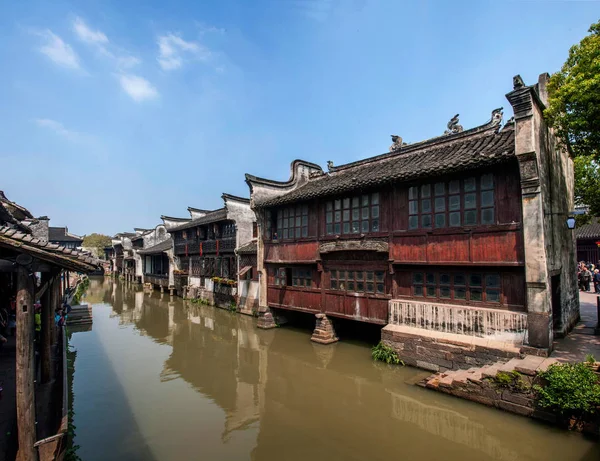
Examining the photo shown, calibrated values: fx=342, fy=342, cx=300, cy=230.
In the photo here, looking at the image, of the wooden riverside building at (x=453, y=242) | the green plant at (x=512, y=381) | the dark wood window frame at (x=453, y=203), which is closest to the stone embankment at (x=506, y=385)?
the green plant at (x=512, y=381)

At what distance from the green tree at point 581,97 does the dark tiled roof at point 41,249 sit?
11.5 m

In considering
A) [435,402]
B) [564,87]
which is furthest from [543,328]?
[564,87]

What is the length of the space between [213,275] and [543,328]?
73.8 ft

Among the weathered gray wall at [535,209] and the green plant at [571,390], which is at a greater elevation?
the weathered gray wall at [535,209]

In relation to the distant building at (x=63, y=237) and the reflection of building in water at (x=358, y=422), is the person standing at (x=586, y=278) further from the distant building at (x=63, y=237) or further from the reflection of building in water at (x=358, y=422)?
the distant building at (x=63, y=237)

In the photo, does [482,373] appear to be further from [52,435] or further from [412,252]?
[52,435]

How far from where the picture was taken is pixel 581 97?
836 cm

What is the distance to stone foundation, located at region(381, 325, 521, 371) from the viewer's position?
955cm

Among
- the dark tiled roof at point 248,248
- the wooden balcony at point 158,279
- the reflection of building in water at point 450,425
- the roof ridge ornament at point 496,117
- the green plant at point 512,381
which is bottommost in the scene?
the reflection of building in water at point 450,425

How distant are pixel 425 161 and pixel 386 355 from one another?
22.8ft

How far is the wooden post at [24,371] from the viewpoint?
514cm

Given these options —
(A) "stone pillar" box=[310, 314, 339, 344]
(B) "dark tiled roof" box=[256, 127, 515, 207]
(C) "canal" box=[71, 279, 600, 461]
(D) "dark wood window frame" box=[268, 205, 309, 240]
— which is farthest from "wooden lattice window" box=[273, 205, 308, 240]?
(C) "canal" box=[71, 279, 600, 461]

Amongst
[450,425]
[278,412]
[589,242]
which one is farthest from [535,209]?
[589,242]

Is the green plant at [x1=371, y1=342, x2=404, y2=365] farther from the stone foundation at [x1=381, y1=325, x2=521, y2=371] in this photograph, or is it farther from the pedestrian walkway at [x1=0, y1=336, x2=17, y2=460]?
the pedestrian walkway at [x1=0, y1=336, x2=17, y2=460]
